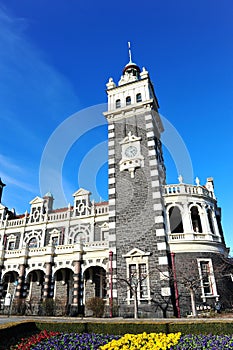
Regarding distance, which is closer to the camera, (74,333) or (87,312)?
(74,333)

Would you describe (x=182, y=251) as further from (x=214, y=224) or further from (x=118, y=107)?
(x=118, y=107)

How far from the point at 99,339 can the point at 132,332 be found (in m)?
1.51

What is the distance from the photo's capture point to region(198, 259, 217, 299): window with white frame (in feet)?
70.4

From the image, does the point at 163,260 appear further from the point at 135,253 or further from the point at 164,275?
the point at 135,253

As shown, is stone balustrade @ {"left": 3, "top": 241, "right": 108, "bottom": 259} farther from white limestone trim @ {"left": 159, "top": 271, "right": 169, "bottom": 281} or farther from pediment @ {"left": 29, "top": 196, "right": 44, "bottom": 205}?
pediment @ {"left": 29, "top": 196, "right": 44, "bottom": 205}

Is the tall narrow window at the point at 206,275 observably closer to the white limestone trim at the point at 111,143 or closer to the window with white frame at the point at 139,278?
the window with white frame at the point at 139,278

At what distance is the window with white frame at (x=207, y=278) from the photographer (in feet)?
70.4

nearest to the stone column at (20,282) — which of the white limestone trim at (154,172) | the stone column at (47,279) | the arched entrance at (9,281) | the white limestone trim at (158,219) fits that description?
the stone column at (47,279)

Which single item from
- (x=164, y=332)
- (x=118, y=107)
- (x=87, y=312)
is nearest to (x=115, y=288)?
(x=87, y=312)

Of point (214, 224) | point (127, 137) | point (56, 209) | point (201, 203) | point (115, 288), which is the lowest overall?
point (115, 288)

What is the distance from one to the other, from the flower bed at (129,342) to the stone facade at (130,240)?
9.67 m

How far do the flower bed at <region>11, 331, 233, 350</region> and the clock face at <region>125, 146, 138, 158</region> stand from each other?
20.0m

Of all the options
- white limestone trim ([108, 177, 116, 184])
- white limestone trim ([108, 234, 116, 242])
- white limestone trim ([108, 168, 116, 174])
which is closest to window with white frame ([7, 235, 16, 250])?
white limestone trim ([108, 234, 116, 242])

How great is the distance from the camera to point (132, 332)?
36.0 feet
